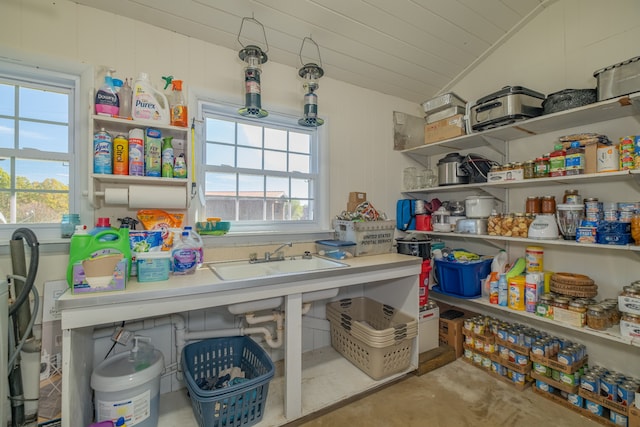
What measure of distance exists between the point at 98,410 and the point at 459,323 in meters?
2.42

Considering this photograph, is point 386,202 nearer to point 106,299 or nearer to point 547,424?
point 547,424

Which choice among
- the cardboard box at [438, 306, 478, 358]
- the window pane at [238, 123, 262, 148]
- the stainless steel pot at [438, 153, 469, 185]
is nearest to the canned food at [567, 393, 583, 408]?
the cardboard box at [438, 306, 478, 358]

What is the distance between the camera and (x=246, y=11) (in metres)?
1.75

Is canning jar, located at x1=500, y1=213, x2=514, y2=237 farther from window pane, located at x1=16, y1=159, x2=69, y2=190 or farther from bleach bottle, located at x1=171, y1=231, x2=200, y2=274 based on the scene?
window pane, located at x1=16, y1=159, x2=69, y2=190

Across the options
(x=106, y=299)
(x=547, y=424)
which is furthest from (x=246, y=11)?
(x=547, y=424)

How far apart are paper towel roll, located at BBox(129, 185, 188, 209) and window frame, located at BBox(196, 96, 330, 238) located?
0.97 ft

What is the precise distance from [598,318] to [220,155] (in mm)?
2615

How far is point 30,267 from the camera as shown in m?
1.28

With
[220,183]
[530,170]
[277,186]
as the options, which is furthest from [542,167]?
[220,183]

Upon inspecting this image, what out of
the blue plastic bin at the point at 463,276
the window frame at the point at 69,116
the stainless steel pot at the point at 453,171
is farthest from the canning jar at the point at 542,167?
the window frame at the point at 69,116

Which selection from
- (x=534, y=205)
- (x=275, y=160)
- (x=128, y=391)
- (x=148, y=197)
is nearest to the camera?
(x=128, y=391)

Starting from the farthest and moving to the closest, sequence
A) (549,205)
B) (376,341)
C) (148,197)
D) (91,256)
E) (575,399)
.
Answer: (549,205)
(376,341)
(575,399)
(148,197)
(91,256)

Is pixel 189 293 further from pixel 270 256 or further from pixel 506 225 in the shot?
pixel 506 225

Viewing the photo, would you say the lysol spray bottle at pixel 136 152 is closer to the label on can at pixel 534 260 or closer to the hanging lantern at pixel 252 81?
the hanging lantern at pixel 252 81
